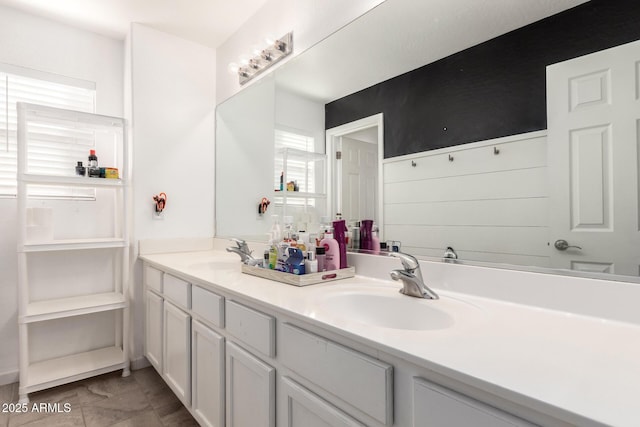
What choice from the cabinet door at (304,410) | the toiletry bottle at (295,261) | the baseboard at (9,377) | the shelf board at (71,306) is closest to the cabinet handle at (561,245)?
the cabinet door at (304,410)

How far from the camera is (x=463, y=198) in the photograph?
1159 mm

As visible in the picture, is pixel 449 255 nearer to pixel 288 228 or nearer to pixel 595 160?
pixel 595 160

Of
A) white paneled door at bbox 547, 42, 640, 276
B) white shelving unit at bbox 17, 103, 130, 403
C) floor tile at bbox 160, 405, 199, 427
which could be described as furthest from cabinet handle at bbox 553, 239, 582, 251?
white shelving unit at bbox 17, 103, 130, 403

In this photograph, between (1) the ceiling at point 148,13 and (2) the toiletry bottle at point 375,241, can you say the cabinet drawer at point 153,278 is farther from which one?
(1) the ceiling at point 148,13

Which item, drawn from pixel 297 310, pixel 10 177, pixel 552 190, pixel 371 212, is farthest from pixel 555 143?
pixel 10 177

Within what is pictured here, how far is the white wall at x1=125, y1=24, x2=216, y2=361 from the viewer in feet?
7.46

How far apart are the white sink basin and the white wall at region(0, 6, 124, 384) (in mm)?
2170

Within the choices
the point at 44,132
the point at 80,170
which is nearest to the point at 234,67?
the point at 80,170

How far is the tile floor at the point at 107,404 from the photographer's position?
1697 mm

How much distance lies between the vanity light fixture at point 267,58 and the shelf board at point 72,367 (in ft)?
6.72

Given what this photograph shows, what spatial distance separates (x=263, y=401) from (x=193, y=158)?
76.6 inches

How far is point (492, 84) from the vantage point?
1.10m

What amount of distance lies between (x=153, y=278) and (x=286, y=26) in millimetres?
1725

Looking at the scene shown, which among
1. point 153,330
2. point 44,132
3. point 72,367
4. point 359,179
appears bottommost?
point 72,367
